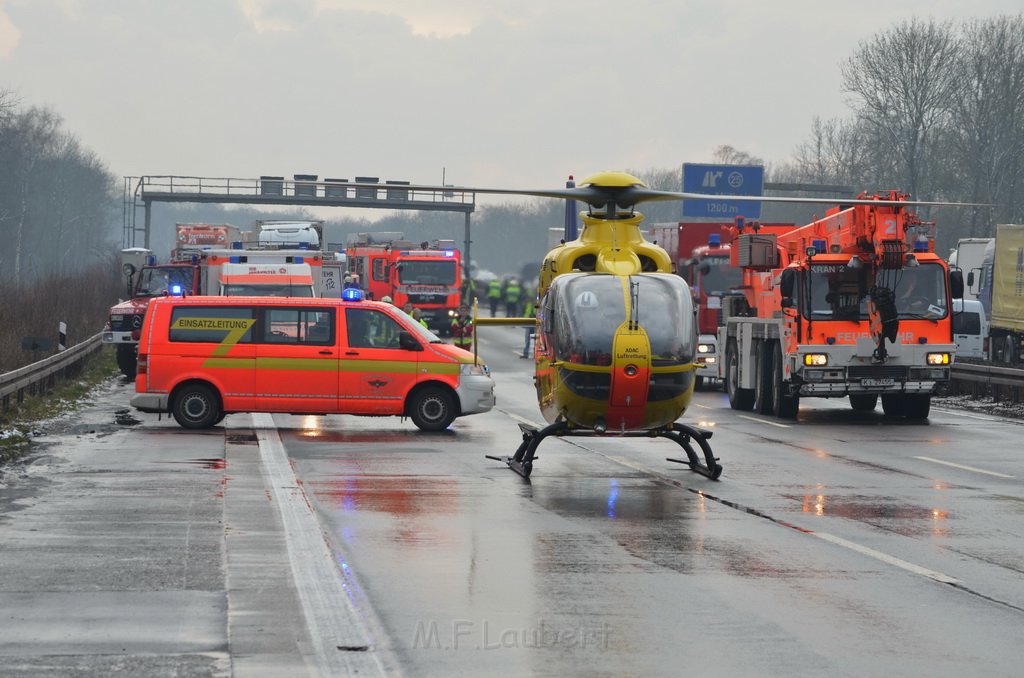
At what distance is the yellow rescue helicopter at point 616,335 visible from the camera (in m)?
15.2

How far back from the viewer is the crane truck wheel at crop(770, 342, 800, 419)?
25391 millimetres

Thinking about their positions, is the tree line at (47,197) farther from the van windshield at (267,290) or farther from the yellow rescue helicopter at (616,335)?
the yellow rescue helicopter at (616,335)

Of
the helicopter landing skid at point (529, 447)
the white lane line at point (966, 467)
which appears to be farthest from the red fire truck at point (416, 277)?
the helicopter landing skid at point (529, 447)

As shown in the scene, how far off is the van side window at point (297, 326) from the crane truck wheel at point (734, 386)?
869cm

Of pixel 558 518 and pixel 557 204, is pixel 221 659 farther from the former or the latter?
Result: pixel 557 204

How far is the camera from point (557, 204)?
25.8 m

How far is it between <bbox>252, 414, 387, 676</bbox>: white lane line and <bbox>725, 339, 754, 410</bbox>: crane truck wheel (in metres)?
13.9

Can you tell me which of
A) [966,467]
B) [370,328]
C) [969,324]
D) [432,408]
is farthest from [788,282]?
[969,324]

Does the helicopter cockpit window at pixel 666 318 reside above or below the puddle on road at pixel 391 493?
above

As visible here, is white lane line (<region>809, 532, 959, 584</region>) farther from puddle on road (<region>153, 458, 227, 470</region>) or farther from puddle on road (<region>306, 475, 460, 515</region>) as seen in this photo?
puddle on road (<region>153, 458, 227, 470</region>)

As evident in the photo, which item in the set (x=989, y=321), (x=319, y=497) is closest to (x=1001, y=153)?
(x=989, y=321)

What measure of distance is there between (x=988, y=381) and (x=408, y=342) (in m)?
13.2

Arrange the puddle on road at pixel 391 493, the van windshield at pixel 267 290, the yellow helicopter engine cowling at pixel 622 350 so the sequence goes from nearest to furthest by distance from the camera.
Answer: the puddle on road at pixel 391 493, the yellow helicopter engine cowling at pixel 622 350, the van windshield at pixel 267 290

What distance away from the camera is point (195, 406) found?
21.0 metres
